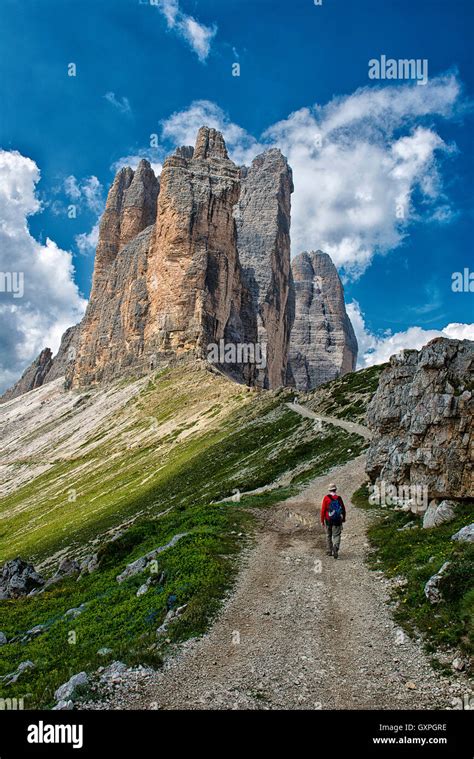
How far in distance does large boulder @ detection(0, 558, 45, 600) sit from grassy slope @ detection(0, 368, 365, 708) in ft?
12.2

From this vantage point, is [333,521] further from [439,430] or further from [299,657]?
[299,657]

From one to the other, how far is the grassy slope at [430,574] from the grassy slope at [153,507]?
459 cm

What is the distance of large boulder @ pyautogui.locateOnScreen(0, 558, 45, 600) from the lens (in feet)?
85.5

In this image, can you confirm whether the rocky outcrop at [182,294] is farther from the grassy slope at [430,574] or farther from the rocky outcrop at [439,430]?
the grassy slope at [430,574]

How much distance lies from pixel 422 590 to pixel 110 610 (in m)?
8.76

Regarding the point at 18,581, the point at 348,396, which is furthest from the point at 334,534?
the point at 348,396

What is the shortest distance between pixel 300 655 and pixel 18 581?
22362mm

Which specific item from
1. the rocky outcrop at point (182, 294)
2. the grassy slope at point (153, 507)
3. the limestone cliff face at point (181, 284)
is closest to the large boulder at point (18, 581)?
the grassy slope at point (153, 507)

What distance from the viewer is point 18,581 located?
26.4 m

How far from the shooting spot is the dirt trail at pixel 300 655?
308 inches

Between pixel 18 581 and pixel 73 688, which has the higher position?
pixel 73 688

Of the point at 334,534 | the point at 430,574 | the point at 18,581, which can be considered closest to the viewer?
the point at 430,574
